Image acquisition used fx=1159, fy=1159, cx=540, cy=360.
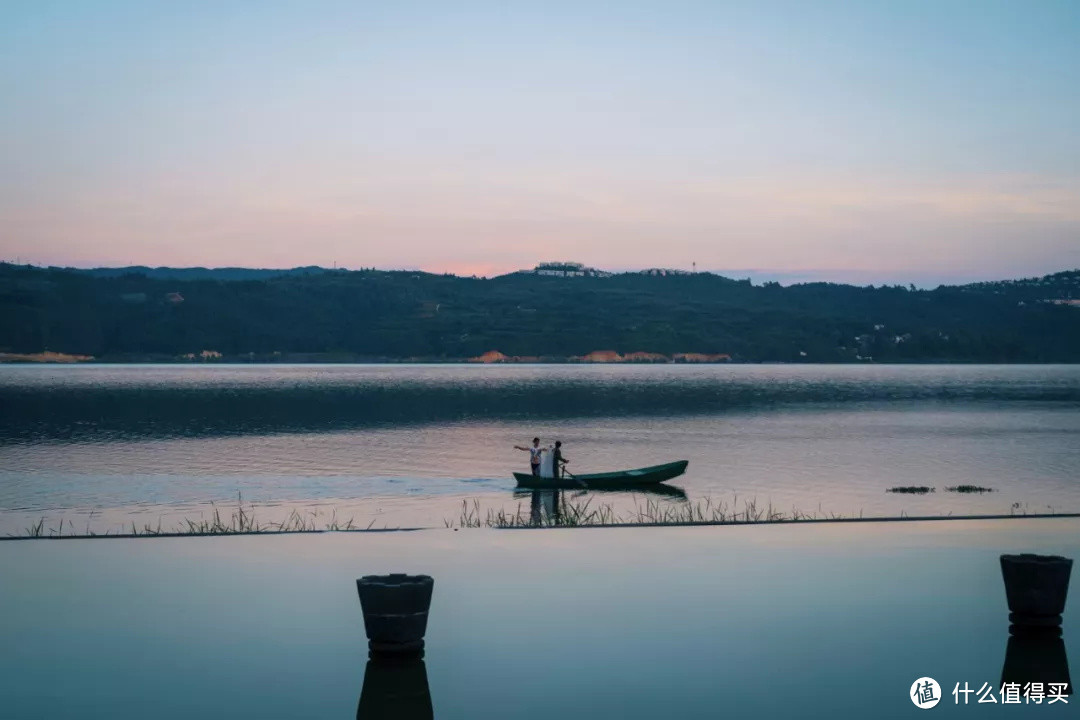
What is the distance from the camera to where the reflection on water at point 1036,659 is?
12555 mm

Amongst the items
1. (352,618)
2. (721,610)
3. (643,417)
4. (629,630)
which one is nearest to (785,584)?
(721,610)

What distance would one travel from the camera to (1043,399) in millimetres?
142375

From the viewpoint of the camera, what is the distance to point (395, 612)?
1341 centimetres

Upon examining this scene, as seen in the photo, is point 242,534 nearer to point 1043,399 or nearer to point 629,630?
point 629,630

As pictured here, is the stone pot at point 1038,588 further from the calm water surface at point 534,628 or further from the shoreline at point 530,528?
the shoreline at point 530,528

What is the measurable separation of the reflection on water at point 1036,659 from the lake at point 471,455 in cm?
2010

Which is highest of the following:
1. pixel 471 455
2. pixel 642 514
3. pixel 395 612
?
pixel 395 612

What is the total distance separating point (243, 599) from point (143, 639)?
2.54 meters

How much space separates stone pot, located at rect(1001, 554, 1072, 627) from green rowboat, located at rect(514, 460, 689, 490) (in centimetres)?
2782

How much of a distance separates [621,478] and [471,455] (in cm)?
2043

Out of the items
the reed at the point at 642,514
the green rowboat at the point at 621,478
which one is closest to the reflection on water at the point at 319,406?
the green rowboat at the point at 621,478

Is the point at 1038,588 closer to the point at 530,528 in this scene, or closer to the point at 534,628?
the point at 534,628

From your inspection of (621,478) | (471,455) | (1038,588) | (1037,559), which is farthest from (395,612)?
(471,455)

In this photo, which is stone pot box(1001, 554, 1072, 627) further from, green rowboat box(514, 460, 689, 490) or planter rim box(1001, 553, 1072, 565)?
green rowboat box(514, 460, 689, 490)
